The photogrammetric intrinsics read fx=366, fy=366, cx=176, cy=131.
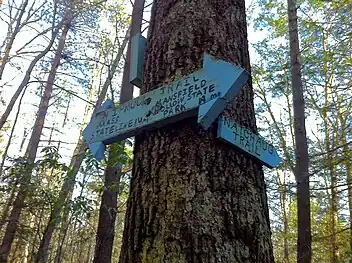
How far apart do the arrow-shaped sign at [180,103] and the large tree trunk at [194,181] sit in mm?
52

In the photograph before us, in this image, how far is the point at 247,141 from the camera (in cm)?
121

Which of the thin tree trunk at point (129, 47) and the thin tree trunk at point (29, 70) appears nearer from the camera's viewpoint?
the thin tree trunk at point (129, 47)

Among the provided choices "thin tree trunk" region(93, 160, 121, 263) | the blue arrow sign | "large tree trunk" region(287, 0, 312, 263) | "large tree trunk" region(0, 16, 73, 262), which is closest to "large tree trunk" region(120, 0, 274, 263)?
the blue arrow sign

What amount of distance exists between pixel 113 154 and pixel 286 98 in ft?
35.7

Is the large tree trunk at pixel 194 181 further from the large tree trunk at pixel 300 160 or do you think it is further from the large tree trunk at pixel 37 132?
the large tree trunk at pixel 37 132

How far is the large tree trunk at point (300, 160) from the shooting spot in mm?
5031

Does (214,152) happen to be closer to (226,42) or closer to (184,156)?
(184,156)

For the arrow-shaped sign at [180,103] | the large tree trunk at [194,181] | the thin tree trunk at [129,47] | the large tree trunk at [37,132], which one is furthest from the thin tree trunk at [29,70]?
the large tree trunk at [194,181]

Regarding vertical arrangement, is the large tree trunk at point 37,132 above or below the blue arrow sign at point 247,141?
above

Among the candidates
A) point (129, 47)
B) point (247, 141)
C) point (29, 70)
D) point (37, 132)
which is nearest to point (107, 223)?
point (129, 47)

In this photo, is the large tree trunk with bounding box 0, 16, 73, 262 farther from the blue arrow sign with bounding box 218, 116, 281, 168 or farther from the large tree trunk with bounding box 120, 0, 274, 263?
the blue arrow sign with bounding box 218, 116, 281, 168

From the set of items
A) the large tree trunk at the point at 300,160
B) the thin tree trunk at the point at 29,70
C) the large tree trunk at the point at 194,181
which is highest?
the thin tree trunk at the point at 29,70

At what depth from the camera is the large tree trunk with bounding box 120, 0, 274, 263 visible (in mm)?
1031

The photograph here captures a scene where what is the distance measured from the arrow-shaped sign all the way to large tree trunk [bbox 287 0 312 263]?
167 inches
